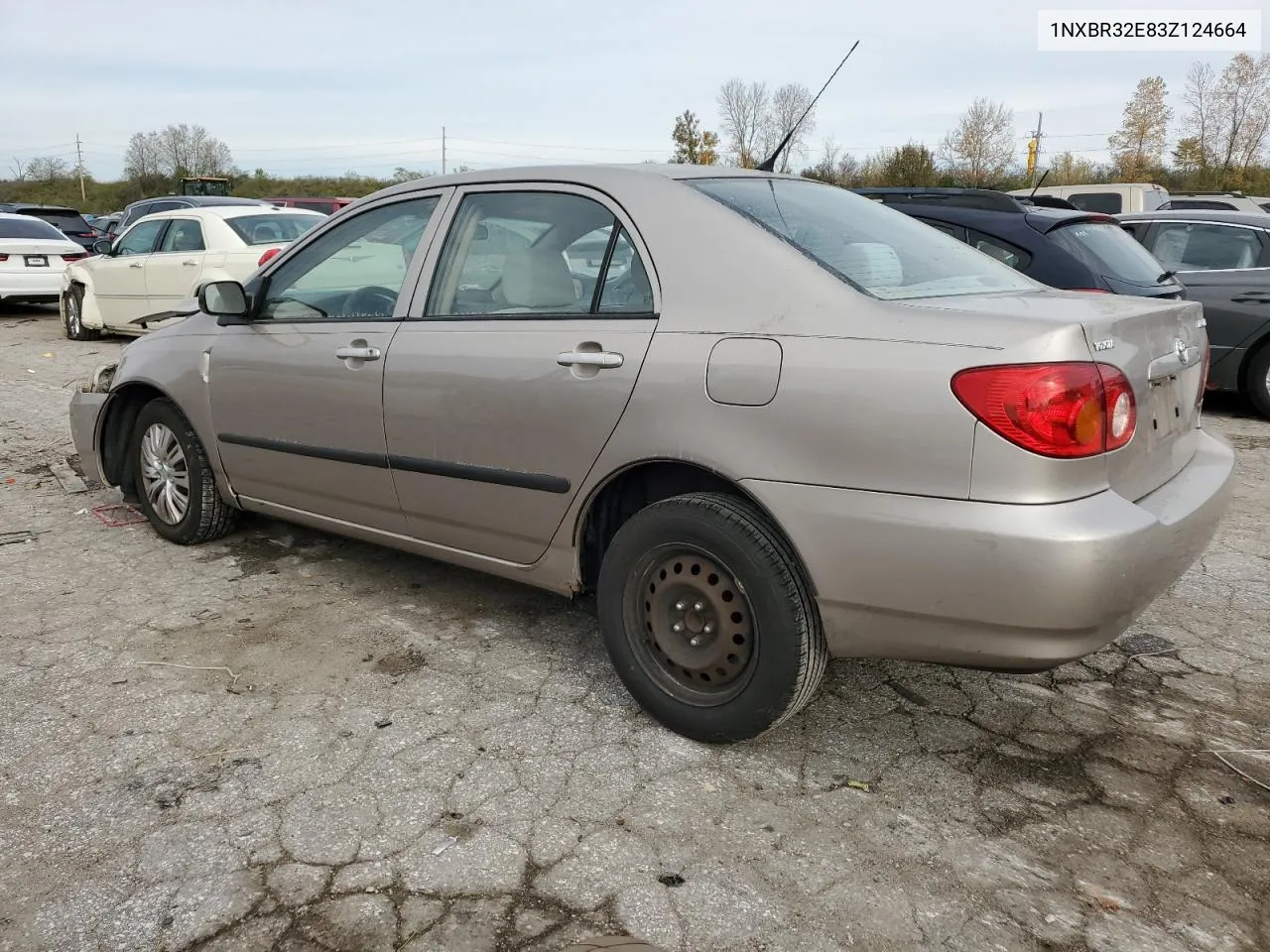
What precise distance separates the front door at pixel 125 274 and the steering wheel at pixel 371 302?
338 inches

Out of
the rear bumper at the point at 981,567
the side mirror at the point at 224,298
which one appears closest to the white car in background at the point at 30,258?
the side mirror at the point at 224,298

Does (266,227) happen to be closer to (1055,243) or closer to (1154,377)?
(1055,243)

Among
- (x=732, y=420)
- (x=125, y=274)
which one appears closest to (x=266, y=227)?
(x=125, y=274)

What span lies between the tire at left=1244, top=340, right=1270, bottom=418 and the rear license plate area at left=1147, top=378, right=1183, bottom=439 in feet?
19.0

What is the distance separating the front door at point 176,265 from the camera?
10.5 meters

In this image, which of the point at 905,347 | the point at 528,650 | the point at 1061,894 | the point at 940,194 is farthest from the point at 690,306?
the point at 940,194

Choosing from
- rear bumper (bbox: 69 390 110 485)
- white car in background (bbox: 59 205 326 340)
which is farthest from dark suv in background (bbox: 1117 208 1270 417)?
white car in background (bbox: 59 205 326 340)

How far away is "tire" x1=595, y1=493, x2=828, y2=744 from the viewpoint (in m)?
2.57

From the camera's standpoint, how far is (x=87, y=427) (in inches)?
192

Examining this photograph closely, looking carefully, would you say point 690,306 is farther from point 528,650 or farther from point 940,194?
point 940,194

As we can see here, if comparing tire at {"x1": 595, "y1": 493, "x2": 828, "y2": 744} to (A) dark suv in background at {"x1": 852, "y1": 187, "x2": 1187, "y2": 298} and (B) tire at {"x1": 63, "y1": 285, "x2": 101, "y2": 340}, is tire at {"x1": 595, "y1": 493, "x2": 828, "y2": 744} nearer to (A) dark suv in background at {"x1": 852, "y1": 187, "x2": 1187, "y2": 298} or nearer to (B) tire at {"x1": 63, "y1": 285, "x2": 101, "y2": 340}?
(A) dark suv in background at {"x1": 852, "y1": 187, "x2": 1187, "y2": 298}

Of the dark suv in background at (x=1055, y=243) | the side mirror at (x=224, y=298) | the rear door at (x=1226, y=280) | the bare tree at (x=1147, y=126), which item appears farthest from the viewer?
the bare tree at (x=1147, y=126)

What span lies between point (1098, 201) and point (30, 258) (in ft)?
53.9

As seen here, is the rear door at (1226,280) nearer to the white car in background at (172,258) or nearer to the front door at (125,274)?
the white car in background at (172,258)
